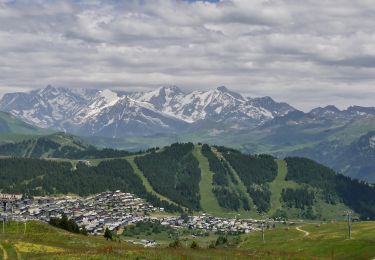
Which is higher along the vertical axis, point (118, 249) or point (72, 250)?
point (72, 250)

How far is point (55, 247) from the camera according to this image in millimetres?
110812

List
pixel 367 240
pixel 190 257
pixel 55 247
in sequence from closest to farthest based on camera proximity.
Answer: pixel 190 257 → pixel 55 247 → pixel 367 240

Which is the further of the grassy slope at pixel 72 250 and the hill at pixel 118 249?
the hill at pixel 118 249

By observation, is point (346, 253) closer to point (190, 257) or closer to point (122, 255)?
point (190, 257)

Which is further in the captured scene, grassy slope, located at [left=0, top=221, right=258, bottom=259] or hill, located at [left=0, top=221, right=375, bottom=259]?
hill, located at [left=0, top=221, right=375, bottom=259]

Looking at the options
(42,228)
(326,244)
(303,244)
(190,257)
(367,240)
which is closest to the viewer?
(190,257)

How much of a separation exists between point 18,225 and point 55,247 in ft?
185

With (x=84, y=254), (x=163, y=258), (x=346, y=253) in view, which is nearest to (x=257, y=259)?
(x=163, y=258)

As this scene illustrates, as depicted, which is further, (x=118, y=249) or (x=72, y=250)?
(x=118, y=249)

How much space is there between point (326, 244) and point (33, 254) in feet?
335

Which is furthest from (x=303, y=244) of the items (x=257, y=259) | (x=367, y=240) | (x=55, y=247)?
(x=55, y=247)

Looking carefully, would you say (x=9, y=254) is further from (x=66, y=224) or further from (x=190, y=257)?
(x=66, y=224)

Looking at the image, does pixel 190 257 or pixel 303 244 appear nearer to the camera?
pixel 190 257

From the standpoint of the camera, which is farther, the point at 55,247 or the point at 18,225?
the point at 18,225
